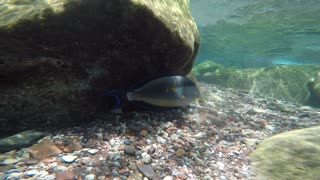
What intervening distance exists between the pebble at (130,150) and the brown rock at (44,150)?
0.85m

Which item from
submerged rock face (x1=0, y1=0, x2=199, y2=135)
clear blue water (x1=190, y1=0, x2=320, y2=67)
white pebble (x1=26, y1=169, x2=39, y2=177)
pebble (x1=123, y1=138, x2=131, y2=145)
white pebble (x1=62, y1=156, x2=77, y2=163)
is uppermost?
clear blue water (x1=190, y1=0, x2=320, y2=67)

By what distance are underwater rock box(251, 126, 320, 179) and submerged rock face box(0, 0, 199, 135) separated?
211 cm

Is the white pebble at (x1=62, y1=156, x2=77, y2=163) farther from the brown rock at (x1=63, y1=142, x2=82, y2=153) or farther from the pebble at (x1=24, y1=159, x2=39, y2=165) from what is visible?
the pebble at (x1=24, y1=159, x2=39, y2=165)

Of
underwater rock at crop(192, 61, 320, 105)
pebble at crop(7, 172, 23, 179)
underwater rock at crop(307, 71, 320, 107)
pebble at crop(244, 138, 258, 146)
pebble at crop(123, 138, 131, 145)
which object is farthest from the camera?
underwater rock at crop(192, 61, 320, 105)

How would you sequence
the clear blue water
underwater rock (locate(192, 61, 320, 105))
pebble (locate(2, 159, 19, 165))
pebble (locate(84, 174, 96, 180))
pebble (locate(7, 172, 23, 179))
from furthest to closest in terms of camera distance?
the clear blue water → underwater rock (locate(192, 61, 320, 105)) → pebble (locate(2, 159, 19, 165)) → pebble (locate(84, 174, 96, 180)) → pebble (locate(7, 172, 23, 179))

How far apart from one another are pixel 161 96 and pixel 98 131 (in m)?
1.09

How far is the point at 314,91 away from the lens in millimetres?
10172

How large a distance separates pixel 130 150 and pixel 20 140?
1461 millimetres

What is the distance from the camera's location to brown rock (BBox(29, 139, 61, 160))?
2.60 meters

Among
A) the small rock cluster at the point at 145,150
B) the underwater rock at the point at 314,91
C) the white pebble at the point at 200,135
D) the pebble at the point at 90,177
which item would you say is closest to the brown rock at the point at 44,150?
the small rock cluster at the point at 145,150

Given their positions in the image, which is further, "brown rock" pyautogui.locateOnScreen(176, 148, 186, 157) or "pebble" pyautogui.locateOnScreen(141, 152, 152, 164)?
"brown rock" pyautogui.locateOnScreen(176, 148, 186, 157)

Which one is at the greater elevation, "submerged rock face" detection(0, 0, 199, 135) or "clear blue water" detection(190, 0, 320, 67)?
"clear blue water" detection(190, 0, 320, 67)

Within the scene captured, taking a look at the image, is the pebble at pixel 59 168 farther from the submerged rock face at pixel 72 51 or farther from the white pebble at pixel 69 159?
the submerged rock face at pixel 72 51

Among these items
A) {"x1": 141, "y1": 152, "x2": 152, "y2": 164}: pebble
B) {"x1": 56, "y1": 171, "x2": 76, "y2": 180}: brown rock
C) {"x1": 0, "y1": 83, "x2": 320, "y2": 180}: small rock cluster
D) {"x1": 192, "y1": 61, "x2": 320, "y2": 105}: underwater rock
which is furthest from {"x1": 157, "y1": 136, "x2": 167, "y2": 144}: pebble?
{"x1": 192, "y1": 61, "x2": 320, "y2": 105}: underwater rock
